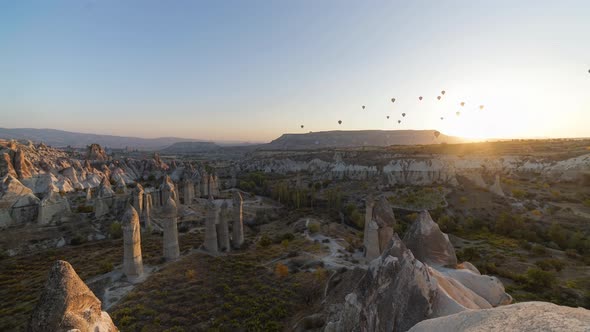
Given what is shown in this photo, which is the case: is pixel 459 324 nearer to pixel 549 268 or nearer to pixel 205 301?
pixel 205 301

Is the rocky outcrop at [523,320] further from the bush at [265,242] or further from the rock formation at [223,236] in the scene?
the bush at [265,242]

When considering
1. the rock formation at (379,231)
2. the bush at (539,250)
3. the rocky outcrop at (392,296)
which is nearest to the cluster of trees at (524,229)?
the bush at (539,250)

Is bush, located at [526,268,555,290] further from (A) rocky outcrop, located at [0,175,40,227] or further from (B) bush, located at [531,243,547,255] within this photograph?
(A) rocky outcrop, located at [0,175,40,227]

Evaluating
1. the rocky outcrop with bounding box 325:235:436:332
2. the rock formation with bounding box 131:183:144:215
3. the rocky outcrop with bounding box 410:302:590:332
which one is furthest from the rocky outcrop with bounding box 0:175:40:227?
the rocky outcrop with bounding box 410:302:590:332

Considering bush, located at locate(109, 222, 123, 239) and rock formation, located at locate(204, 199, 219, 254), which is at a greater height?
rock formation, located at locate(204, 199, 219, 254)

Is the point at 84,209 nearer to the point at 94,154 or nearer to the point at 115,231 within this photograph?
the point at 115,231
